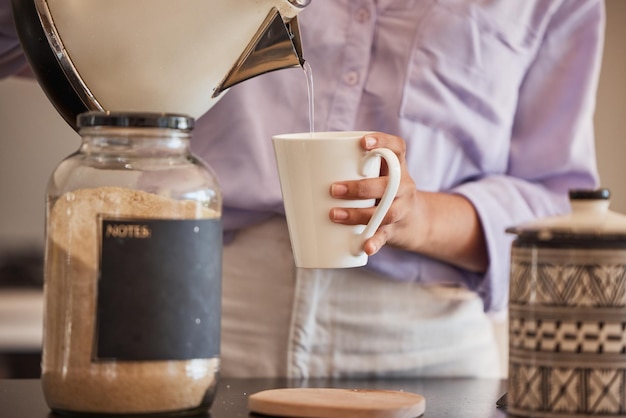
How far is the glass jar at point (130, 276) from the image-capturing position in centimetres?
74

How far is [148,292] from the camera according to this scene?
0.75 metres

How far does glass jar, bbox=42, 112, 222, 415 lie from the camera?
0.74m

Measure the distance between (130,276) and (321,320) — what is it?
1.80 feet

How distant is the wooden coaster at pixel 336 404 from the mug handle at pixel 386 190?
121 millimetres

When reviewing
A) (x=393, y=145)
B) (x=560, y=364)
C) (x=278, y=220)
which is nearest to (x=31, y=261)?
(x=278, y=220)

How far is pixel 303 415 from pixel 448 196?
0.48 m

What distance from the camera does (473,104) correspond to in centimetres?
132

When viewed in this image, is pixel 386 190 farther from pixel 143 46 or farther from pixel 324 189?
pixel 143 46

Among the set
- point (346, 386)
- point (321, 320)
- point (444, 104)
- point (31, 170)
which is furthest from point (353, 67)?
point (31, 170)

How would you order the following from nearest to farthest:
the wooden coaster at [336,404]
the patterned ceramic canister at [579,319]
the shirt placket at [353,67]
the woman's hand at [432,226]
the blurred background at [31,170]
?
the patterned ceramic canister at [579,319]
the wooden coaster at [336,404]
the woman's hand at [432,226]
the shirt placket at [353,67]
the blurred background at [31,170]

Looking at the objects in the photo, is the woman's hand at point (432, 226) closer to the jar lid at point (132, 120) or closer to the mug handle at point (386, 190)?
the mug handle at point (386, 190)

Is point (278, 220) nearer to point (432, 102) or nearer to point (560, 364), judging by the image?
point (432, 102)

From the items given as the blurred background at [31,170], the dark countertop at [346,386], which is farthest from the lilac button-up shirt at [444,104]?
the blurred background at [31,170]

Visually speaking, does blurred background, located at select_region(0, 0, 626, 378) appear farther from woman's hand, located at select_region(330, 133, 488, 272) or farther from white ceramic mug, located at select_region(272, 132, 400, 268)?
white ceramic mug, located at select_region(272, 132, 400, 268)
